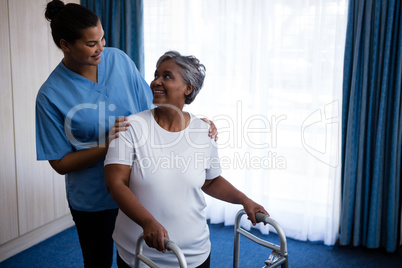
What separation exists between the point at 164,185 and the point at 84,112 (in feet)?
1.81

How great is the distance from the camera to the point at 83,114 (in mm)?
1613

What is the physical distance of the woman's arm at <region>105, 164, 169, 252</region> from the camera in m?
1.13

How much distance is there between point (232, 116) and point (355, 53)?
108cm

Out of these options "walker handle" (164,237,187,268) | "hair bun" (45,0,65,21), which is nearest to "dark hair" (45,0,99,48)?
"hair bun" (45,0,65,21)

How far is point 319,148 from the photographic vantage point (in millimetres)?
2967

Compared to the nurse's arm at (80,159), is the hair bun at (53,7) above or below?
above

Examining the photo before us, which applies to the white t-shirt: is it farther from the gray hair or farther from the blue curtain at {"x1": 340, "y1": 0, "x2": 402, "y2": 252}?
the blue curtain at {"x1": 340, "y1": 0, "x2": 402, "y2": 252}

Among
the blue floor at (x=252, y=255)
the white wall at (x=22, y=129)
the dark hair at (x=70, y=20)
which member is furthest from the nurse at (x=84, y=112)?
the white wall at (x=22, y=129)

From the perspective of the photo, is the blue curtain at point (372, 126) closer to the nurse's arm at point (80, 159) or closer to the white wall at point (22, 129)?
the nurse's arm at point (80, 159)

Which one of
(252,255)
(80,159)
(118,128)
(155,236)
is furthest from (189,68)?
(252,255)

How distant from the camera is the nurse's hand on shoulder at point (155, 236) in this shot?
112 cm

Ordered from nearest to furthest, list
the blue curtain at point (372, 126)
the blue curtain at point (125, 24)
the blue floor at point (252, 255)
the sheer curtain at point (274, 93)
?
the blue curtain at point (372, 126)
the blue floor at point (252, 255)
the sheer curtain at point (274, 93)
the blue curtain at point (125, 24)

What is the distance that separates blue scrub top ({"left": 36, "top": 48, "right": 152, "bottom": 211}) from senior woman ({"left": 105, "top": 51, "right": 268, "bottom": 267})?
30 centimetres

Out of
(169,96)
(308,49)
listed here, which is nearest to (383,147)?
(308,49)
